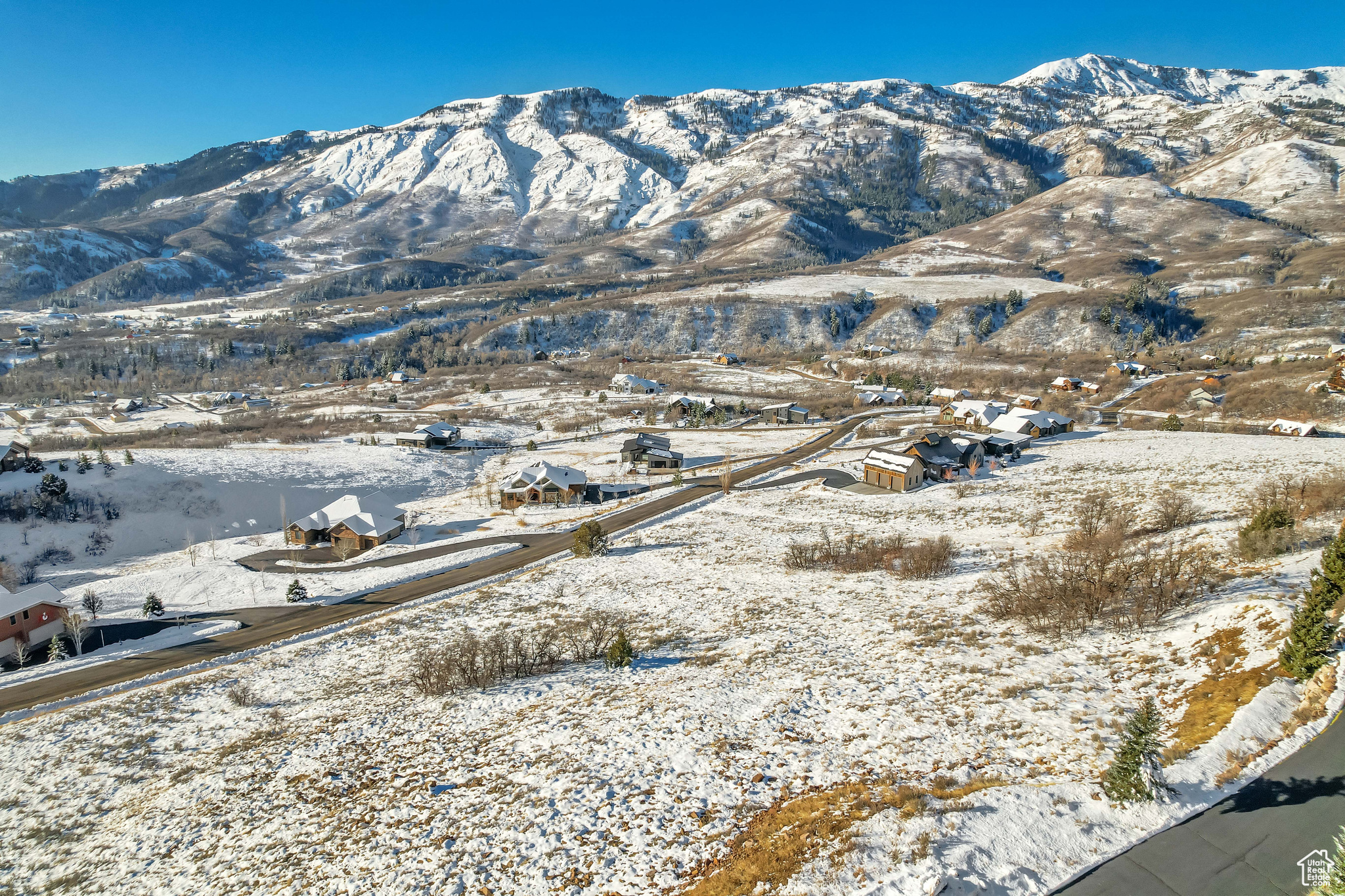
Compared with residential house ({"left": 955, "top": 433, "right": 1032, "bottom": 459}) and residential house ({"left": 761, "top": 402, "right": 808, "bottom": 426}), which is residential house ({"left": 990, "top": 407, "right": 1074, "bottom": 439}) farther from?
residential house ({"left": 761, "top": 402, "right": 808, "bottom": 426})

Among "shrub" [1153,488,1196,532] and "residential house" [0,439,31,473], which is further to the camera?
"residential house" [0,439,31,473]

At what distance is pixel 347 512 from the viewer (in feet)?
169

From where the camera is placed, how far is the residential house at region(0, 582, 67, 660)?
3291 cm

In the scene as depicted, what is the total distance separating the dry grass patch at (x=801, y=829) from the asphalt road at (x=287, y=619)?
29222 millimetres

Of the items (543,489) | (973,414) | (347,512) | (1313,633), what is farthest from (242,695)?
(973,414)

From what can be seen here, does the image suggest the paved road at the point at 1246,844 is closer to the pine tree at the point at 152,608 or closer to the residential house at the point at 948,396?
the pine tree at the point at 152,608

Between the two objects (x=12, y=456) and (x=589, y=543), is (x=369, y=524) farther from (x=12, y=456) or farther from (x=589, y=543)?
(x=12, y=456)

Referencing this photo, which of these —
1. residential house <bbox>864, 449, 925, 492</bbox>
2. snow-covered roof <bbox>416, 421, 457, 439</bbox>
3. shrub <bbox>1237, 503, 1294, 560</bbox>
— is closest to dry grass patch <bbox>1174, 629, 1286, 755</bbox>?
shrub <bbox>1237, 503, 1294, 560</bbox>

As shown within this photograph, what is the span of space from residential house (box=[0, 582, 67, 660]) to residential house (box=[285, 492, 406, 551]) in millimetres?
16307

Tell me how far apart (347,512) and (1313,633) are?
57.1 m

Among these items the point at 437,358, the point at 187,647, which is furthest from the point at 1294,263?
the point at 187,647

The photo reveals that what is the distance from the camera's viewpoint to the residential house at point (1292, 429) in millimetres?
52031

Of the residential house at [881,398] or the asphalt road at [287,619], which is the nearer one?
the asphalt road at [287,619]

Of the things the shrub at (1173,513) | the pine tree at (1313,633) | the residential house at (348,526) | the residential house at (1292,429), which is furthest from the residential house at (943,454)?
the residential house at (348,526)
